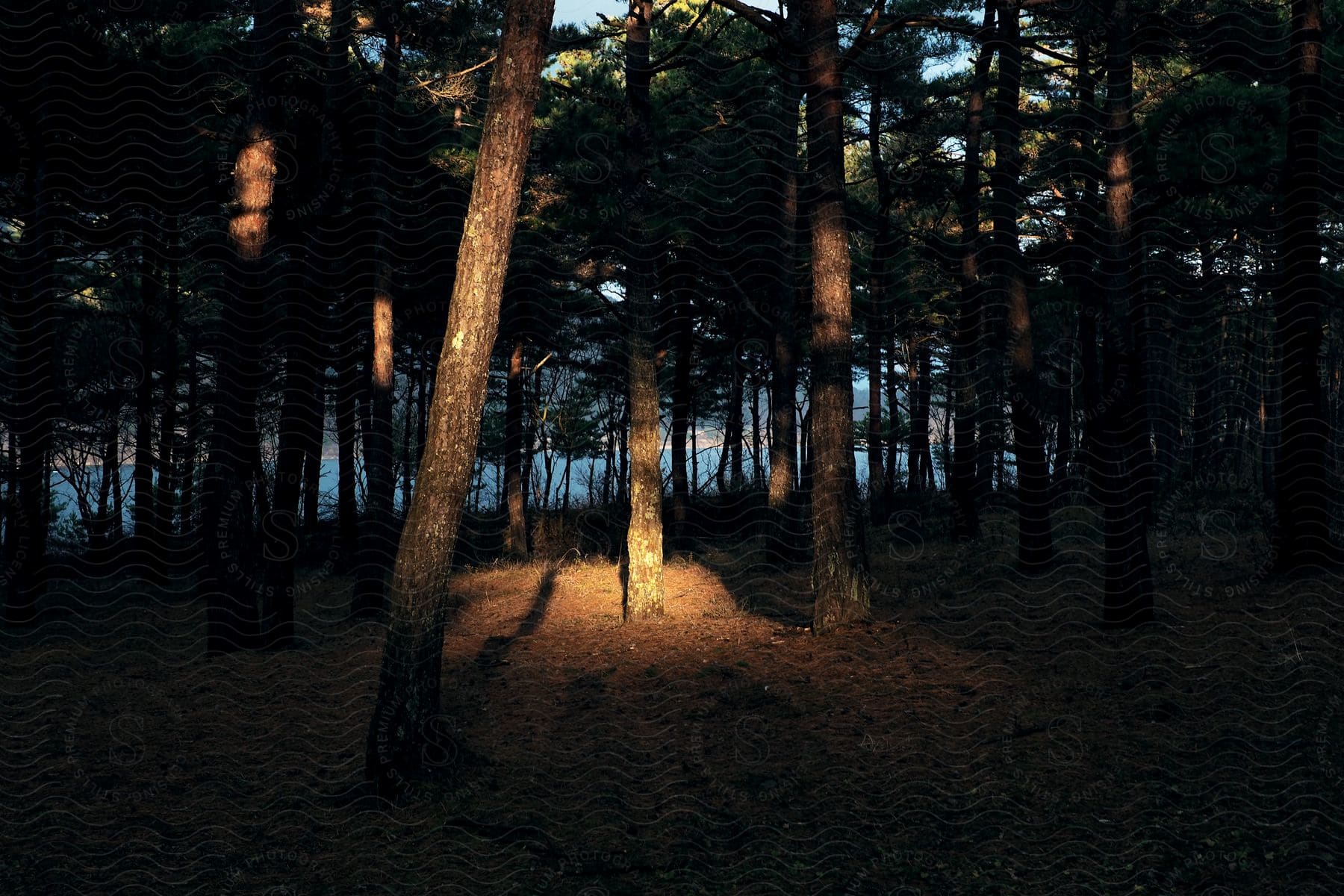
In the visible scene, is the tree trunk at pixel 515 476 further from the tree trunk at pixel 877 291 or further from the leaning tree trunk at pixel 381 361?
the tree trunk at pixel 877 291

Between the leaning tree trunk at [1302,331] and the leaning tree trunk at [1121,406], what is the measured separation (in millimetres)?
1818

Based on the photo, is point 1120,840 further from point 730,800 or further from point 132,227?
point 132,227

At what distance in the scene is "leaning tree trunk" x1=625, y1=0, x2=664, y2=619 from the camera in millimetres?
11055

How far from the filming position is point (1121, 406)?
8703 millimetres

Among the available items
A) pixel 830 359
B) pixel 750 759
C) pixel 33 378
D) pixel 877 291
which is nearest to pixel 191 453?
pixel 33 378

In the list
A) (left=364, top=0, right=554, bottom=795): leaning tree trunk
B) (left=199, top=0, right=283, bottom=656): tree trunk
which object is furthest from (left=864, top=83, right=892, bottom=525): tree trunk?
(left=364, top=0, right=554, bottom=795): leaning tree trunk

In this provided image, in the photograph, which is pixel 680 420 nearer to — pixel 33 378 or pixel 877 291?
pixel 877 291

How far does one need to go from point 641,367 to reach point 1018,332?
537 centimetres

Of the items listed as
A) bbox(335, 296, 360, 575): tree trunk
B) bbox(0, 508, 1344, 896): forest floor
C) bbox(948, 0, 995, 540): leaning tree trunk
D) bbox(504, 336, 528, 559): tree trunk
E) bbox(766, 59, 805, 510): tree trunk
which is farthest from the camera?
bbox(504, 336, 528, 559): tree trunk

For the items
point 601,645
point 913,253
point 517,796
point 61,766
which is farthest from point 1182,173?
point 61,766

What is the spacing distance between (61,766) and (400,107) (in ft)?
42.8

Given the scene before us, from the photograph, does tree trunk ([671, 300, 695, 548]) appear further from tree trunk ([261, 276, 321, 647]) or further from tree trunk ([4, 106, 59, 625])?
tree trunk ([4, 106, 59, 625])

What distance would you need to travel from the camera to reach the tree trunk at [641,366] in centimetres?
1105

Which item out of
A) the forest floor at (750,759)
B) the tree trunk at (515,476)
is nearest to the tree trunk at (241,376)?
the forest floor at (750,759)
